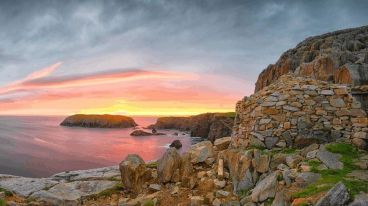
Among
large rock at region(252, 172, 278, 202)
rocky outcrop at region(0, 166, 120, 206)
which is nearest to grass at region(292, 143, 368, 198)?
large rock at region(252, 172, 278, 202)

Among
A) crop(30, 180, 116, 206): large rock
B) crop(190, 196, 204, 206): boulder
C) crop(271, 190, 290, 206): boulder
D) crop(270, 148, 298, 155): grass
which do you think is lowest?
crop(30, 180, 116, 206): large rock

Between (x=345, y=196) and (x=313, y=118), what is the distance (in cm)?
675

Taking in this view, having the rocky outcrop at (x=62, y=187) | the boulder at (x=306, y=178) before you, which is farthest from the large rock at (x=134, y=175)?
the boulder at (x=306, y=178)

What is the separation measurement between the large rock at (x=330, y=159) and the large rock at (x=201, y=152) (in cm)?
571

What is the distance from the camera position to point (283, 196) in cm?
942

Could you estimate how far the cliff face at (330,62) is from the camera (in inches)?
785

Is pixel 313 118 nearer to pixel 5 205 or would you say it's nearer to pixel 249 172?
pixel 249 172

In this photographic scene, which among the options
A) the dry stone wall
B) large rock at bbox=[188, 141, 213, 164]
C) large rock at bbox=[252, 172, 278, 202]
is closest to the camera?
large rock at bbox=[252, 172, 278, 202]

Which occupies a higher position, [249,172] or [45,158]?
[249,172]

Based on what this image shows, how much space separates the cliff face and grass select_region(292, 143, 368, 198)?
292 inches

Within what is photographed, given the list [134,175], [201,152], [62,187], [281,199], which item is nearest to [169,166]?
[134,175]

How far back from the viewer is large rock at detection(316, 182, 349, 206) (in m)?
7.87

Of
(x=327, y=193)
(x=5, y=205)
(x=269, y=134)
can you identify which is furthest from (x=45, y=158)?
(x=327, y=193)

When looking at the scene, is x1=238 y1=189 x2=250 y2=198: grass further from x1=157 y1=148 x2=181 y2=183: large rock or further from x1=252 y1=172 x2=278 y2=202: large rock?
x1=157 y1=148 x2=181 y2=183: large rock
